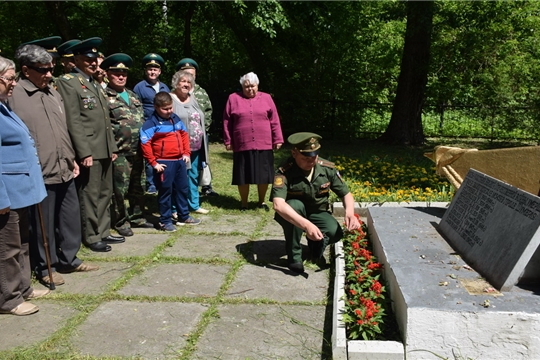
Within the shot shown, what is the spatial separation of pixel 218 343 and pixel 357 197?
3.42m

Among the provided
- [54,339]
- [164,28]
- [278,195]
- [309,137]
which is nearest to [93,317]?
[54,339]

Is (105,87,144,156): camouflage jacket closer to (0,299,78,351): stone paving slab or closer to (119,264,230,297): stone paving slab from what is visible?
(119,264,230,297): stone paving slab

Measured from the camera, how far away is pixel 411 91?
44.0 ft

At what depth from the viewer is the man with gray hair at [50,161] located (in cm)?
431

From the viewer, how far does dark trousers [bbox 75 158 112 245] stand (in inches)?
206

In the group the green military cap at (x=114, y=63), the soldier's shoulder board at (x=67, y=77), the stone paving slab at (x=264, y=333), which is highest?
the green military cap at (x=114, y=63)

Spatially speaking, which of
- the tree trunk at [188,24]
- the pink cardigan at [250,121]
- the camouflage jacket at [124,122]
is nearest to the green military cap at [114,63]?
the camouflage jacket at [124,122]

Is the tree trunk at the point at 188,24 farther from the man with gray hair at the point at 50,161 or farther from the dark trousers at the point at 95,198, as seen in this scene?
the man with gray hair at the point at 50,161

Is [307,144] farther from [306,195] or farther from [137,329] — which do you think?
[137,329]

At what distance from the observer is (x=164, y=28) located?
718 inches

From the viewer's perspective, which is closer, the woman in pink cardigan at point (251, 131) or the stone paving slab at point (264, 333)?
the stone paving slab at point (264, 333)

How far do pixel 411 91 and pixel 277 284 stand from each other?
392 inches

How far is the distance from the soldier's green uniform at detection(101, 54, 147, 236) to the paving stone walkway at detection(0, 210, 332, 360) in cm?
49

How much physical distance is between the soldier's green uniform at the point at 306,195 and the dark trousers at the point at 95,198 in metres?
1.78
